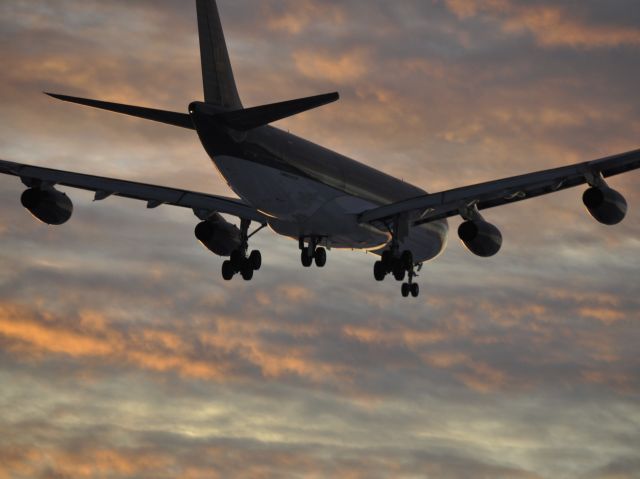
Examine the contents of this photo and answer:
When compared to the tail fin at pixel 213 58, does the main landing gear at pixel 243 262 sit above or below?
below

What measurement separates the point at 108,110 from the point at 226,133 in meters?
4.45

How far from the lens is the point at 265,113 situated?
42469mm

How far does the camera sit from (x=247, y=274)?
171 feet

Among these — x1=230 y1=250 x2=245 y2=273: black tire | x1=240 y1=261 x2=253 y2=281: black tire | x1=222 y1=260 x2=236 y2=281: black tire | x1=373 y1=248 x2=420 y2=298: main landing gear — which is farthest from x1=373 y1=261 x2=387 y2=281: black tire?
x1=222 y1=260 x2=236 y2=281: black tire

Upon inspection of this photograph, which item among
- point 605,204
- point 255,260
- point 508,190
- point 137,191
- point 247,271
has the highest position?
point 508,190

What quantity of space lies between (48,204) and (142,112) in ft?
19.5

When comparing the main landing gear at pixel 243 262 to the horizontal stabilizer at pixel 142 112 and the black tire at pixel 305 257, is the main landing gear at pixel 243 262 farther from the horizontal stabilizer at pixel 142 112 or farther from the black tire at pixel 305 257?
the horizontal stabilizer at pixel 142 112

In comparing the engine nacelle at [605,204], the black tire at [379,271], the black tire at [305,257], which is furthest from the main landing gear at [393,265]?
the engine nacelle at [605,204]

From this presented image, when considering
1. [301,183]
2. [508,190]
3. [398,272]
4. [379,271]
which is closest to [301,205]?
[301,183]

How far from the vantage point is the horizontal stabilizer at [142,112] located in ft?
135

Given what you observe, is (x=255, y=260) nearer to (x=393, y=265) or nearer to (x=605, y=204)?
(x=393, y=265)

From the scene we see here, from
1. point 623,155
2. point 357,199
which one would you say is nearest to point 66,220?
point 357,199

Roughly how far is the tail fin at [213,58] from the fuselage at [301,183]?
1.28 meters

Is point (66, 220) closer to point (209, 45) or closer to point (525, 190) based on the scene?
point (209, 45)
